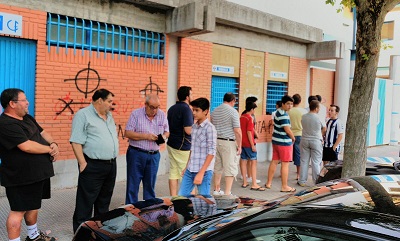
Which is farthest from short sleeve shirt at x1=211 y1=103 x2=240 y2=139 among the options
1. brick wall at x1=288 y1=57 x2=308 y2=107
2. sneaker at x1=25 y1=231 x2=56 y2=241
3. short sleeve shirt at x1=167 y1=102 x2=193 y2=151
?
brick wall at x1=288 y1=57 x2=308 y2=107

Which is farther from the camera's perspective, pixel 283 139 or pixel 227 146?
pixel 283 139

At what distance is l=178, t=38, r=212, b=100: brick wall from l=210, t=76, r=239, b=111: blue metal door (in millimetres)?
→ 392

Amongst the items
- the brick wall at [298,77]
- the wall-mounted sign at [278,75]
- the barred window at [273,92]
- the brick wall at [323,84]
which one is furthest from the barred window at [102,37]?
the brick wall at [323,84]

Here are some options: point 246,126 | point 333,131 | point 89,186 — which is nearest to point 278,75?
point 333,131

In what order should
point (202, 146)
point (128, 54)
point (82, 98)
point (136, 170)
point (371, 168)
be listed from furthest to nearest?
point (128, 54), point (82, 98), point (371, 168), point (136, 170), point (202, 146)

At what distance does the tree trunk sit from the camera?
4777 millimetres

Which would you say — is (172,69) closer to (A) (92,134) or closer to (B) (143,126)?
(B) (143,126)

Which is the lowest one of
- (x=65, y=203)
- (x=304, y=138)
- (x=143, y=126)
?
(x=65, y=203)

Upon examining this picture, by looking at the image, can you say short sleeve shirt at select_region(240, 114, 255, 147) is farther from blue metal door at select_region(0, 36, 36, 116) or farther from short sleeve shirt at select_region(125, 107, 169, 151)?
blue metal door at select_region(0, 36, 36, 116)

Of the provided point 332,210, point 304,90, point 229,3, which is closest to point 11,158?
point 332,210

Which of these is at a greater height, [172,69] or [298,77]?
[298,77]

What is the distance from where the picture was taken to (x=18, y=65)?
20.4ft

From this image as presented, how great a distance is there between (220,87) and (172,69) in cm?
171

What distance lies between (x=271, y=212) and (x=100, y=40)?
599 centimetres
